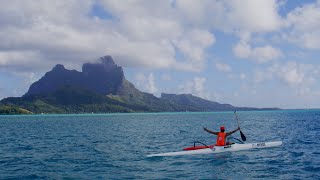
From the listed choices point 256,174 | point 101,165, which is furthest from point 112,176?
point 256,174

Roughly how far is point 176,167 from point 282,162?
399 inches

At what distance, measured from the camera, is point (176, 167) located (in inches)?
1254

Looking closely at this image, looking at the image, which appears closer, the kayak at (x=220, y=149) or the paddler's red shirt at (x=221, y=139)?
the kayak at (x=220, y=149)

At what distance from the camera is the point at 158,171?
1183 inches

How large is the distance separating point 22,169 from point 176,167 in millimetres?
13499

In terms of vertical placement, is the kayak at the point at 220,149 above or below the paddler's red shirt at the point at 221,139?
below

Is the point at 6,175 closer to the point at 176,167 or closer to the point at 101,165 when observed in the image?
the point at 101,165

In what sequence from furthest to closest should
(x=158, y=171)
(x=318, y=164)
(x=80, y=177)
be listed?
(x=318, y=164), (x=158, y=171), (x=80, y=177)

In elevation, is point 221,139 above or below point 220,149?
above

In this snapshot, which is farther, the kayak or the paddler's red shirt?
the paddler's red shirt

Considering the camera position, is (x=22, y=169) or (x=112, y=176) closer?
(x=112, y=176)

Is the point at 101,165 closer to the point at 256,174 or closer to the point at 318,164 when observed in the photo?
the point at 256,174

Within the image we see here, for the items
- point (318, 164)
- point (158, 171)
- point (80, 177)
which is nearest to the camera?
point (80, 177)

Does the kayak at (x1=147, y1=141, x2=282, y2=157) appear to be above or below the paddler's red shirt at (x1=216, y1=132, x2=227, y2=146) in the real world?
below
